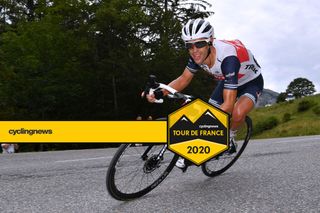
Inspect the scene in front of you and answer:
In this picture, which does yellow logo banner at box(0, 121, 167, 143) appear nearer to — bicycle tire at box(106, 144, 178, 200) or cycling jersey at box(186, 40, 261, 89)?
bicycle tire at box(106, 144, 178, 200)

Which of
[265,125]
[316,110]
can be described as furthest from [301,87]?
[265,125]

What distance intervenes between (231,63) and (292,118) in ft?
164

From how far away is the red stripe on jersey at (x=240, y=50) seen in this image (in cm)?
496

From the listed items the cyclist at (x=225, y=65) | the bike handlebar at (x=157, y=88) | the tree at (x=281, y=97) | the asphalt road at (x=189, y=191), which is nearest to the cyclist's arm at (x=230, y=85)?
the cyclist at (x=225, y=65)

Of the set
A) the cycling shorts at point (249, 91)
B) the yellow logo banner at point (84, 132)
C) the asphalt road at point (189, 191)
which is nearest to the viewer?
the asphalt road at point (189, 191)

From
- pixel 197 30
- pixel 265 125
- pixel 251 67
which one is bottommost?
pixel 265 125

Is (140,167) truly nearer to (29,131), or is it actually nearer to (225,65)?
(225,65)

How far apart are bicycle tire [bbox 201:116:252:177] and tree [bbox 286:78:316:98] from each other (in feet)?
327

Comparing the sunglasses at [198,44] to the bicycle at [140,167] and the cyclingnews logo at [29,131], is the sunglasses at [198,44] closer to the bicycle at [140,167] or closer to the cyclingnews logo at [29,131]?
the bicycle at [140,167]

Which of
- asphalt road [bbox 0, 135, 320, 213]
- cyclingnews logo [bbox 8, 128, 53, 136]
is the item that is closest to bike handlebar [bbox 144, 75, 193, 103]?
asphalt road [bbox 0, 135, 320, 213]

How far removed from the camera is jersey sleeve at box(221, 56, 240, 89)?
4.59 m

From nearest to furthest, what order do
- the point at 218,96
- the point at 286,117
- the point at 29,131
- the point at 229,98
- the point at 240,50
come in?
1. the point at 229,98
2. the point at 240,50
3. the point at 218,96
4. the point at 29,131
5. the point at 286,117

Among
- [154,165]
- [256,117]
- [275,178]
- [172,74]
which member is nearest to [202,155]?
[154,165]

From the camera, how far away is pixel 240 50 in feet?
16.4
